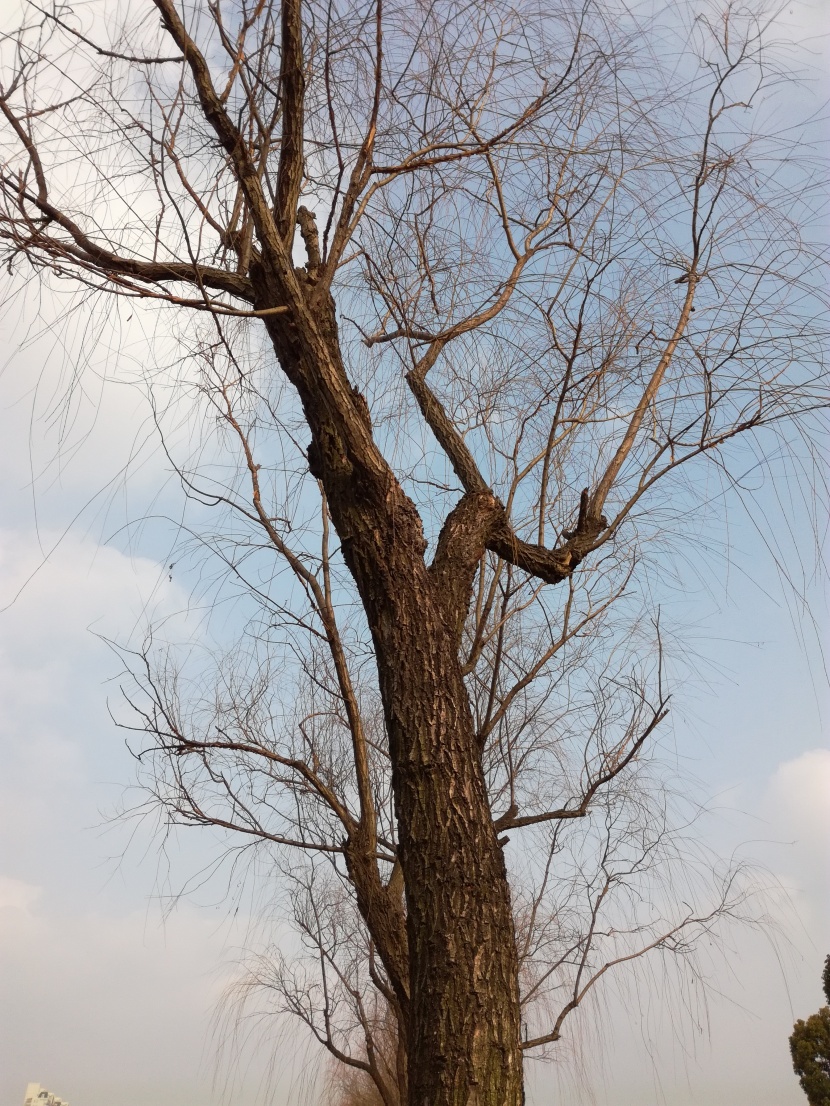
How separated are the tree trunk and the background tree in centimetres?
620

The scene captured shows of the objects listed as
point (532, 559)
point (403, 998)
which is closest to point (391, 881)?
point (403, 998)

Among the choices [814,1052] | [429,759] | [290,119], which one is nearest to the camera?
[429,759]

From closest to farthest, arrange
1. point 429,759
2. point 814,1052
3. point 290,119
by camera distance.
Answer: point 429,759 < point 290,119 < point 814,1052

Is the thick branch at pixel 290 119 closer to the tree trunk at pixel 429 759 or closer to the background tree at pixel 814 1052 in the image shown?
the tree trunk at pixel 429 759

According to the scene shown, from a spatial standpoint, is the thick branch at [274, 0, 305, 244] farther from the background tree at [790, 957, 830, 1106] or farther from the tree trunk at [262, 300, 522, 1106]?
the background tree at [790, 957, 830, 1106]

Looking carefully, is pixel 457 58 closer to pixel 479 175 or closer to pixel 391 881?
pixel 479 175

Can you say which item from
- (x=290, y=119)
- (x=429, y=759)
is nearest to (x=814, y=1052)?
(x=429, y=759)

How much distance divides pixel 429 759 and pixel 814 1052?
21.2ft

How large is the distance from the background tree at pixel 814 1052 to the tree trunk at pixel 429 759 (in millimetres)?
6201

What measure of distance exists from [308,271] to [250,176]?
30 centimetres

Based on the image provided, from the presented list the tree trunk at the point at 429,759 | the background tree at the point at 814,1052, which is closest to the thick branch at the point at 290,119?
the tree trunk at the point at 429,759

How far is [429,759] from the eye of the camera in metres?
1.51

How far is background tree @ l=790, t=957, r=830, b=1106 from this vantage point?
21.0 feet

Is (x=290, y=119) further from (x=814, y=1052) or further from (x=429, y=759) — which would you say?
(x=814, y=1052)
